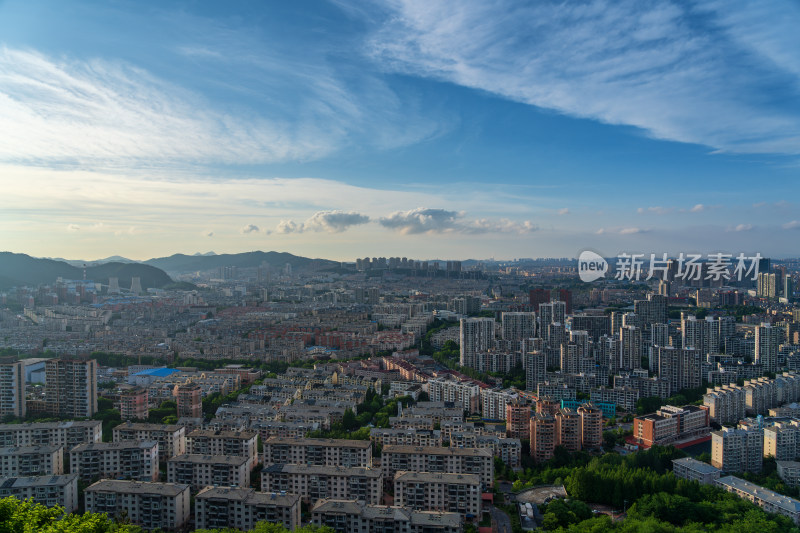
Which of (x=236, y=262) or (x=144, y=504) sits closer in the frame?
(x=144, y=504)

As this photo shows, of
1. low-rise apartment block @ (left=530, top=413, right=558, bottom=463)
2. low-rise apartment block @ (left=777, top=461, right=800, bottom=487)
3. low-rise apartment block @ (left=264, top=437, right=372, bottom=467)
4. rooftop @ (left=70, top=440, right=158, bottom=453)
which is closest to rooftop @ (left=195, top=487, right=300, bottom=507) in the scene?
low-rise apartment block @ (left=264, top=437, right=372, bottom=467)

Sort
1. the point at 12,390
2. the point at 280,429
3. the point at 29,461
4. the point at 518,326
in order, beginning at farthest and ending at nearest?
1. the point at 518,326
2. the point at 12,390
3. the point at 280,429
4. the point at 29,461

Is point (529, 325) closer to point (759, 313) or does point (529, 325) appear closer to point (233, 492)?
point (759, 313)

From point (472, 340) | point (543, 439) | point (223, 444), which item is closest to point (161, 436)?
point (223, 444)

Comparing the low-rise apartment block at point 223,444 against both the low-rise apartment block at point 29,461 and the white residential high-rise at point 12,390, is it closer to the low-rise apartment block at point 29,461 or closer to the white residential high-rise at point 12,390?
the low-rise apartment block at point 29,461

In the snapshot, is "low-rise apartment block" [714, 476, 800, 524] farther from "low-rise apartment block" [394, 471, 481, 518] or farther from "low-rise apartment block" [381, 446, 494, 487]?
"low-rise apartment block" [394, 471, 481, 518]

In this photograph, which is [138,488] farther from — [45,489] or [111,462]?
[111,462]
